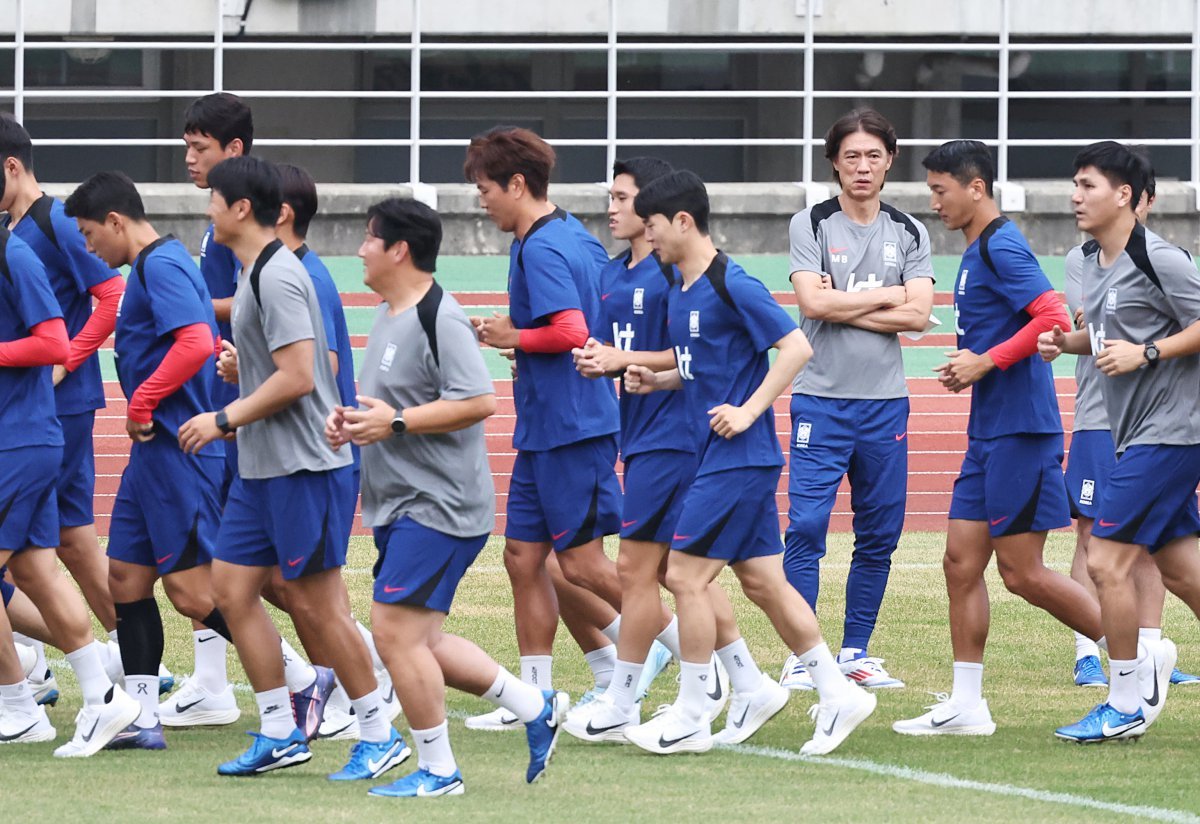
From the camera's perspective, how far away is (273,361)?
22.1ft

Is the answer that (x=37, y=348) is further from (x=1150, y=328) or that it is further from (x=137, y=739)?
(x=1150, y=328)

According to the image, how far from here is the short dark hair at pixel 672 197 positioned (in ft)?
24.0

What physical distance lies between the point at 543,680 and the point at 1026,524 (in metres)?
1.89

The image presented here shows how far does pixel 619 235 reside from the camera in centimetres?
834

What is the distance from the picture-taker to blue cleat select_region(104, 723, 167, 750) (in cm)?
748

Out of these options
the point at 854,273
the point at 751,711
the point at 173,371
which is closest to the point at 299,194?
the point at 173,371

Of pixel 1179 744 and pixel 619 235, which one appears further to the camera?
pixel 619 235

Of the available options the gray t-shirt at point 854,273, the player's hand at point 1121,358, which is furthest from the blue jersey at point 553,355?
the player's hand at point 1121,358

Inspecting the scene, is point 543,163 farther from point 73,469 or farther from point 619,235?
point 73,469

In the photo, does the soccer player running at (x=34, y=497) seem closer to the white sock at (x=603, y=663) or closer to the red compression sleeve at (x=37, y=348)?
the red compression sleeve at (x=37, y=348)

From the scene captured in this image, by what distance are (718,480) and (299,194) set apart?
1717 millimetres

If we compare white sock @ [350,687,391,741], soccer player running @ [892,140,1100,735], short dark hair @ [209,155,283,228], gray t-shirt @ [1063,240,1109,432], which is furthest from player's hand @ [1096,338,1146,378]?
short dark hair @ [209,155,283,228]

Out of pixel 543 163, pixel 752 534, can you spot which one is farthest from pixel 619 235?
pixel 752 534

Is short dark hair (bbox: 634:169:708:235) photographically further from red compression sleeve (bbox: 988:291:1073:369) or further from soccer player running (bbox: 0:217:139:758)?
soccer player running (bbox: 0:217:139:758)
